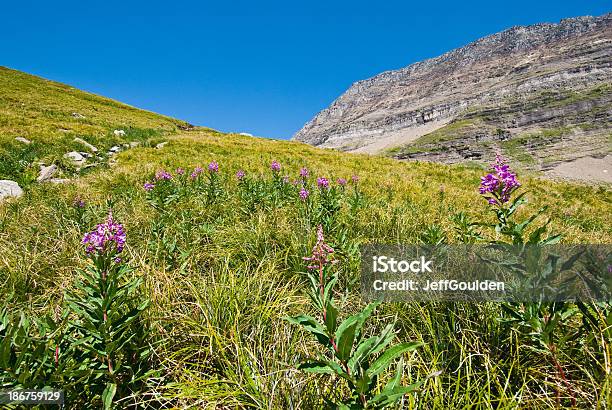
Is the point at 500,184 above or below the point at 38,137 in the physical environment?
below

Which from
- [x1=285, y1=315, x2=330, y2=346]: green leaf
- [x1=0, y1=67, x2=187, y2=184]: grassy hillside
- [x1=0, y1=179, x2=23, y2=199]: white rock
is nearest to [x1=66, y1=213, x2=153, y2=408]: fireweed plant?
[x1=285, y1=315, x2=330, y2=346]: green leaf

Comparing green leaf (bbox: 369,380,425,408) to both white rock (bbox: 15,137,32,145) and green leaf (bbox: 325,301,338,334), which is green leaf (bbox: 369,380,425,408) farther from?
white rock (bbox: 15,137,32,145)

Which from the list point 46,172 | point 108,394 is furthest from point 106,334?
point 46,172

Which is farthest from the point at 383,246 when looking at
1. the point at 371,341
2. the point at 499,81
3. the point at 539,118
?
the point at 499,81

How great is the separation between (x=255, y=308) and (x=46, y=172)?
10.5 metres

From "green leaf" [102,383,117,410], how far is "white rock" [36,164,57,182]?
9853 millimetres

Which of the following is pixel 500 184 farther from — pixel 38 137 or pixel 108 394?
pixel 38 137

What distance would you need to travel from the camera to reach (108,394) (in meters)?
1.92

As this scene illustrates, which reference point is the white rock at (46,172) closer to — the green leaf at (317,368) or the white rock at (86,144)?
the white rock at (86,144)

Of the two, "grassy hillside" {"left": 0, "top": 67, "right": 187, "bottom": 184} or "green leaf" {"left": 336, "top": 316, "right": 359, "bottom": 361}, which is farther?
"grassy hillside" {"left": 0, "top": 67, "right": 187, "bottom": 184}

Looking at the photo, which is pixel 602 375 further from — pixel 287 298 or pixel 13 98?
pixel 13 98

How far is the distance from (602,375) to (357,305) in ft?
5.80

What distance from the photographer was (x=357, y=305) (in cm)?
309

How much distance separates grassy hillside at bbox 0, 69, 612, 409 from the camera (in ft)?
6.83
